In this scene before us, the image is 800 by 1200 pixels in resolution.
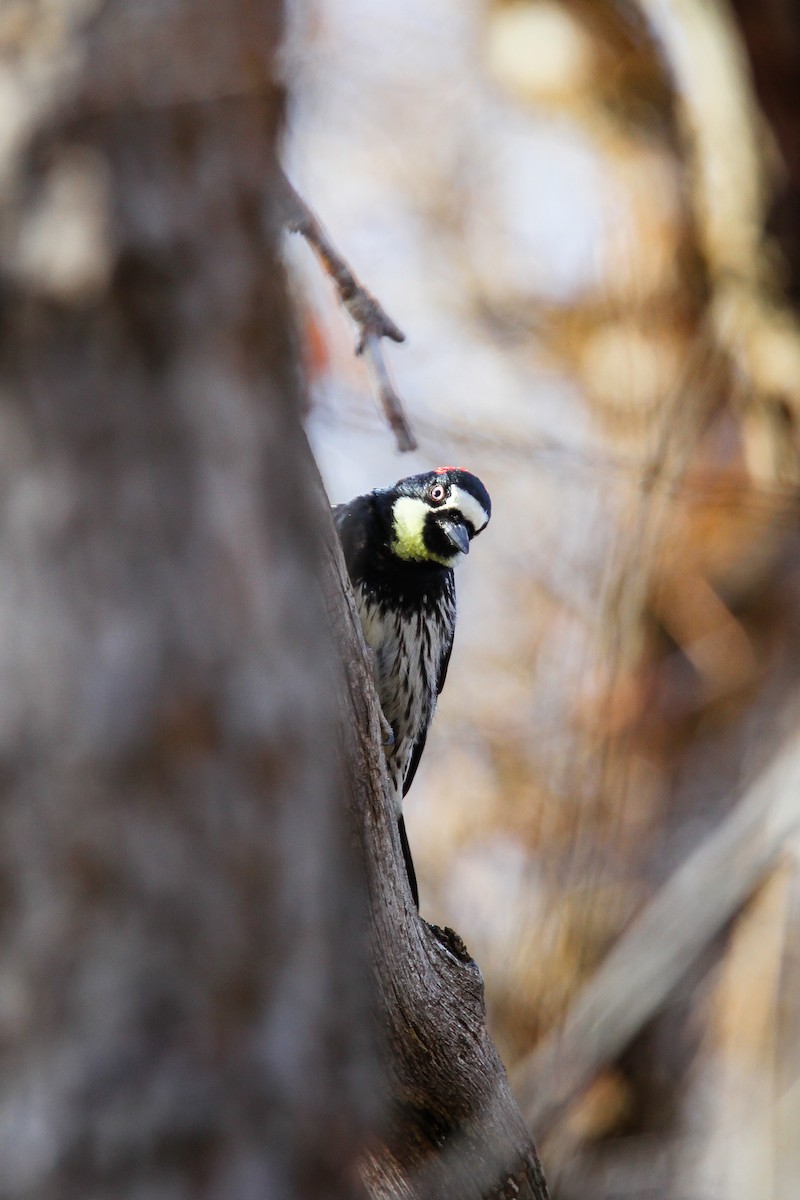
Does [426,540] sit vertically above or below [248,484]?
above

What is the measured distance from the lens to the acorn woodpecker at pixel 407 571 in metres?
4.26

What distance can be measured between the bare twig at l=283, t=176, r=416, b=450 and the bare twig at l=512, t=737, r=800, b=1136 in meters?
2.47

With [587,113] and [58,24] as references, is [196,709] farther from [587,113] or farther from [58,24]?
[587,113]

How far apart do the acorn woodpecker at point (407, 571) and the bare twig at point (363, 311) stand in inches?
89.5

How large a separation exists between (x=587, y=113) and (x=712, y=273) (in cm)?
142

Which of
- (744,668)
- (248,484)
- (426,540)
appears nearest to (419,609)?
(426,540)

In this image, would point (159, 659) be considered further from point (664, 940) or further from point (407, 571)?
point (664, 940)

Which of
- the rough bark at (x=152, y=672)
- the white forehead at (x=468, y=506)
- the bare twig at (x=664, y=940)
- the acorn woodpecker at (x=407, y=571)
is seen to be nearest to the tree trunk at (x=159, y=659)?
the rough bark at (x=152, y=672)

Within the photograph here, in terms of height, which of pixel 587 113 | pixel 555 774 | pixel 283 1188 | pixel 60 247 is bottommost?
pixel 283 1188

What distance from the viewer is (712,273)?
6250mm

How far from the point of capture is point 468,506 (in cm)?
437

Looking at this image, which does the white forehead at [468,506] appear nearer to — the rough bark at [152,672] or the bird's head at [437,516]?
the bird's head at [437,516]

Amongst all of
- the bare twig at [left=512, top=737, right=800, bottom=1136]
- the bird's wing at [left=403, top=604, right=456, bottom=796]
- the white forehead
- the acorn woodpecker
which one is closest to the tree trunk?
the bare twig at [left=512, top=737, right=800, bottom=1136]

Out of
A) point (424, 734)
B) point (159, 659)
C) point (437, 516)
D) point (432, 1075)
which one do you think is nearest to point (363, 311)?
point (159, 659)
